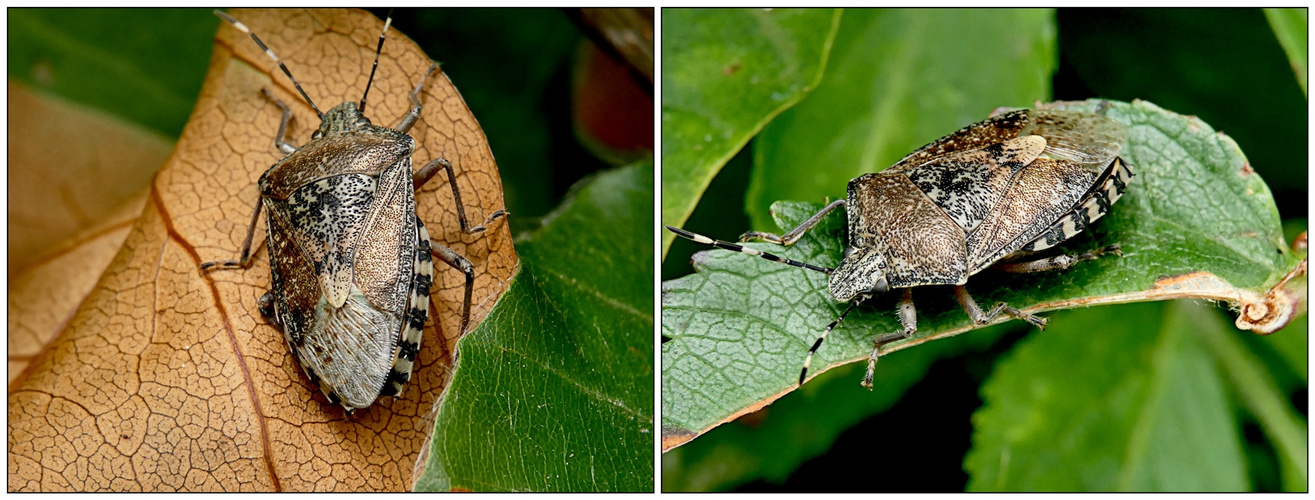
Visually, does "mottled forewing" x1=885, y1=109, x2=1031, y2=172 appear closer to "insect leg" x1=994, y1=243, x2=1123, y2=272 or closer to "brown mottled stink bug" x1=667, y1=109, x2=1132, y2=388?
"brown mottled stink bug" x1=667, y1=109, x2=1132, y2=388

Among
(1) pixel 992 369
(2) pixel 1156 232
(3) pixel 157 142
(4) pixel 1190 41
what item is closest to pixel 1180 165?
(2) pixel 1156 232

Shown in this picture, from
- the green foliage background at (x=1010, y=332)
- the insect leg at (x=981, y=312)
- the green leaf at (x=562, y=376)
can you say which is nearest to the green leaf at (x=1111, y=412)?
A: the green foliage background at (x=1010, y=332)

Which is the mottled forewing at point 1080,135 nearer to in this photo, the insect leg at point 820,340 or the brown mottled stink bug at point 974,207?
the brown mottled stink bug at point 974,207

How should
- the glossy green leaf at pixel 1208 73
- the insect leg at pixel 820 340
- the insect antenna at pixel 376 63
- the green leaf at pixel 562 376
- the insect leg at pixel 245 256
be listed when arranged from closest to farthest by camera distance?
the green leaf at pixel 562 376 → the insect leg at pixel 820 340 → the insect leg at pixel 245 256 → the insect antenna at pixel 376 63 → the glossy green leaf at pixel 1208 73

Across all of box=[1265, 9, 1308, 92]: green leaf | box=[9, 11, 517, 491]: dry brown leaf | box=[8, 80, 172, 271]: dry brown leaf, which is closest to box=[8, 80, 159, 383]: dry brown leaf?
box=[8, 80, 172, 271]: dry brown leaf

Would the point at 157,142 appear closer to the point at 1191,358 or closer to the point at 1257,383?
the point at 1191,358
